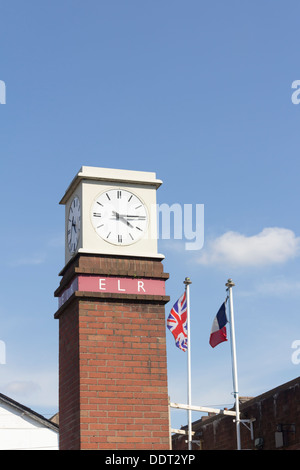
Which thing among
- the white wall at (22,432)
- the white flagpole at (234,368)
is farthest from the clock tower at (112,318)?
the white wall at (22,432)

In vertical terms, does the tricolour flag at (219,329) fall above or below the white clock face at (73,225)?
above

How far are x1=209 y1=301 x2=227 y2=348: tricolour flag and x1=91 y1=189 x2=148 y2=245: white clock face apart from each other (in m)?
12.2

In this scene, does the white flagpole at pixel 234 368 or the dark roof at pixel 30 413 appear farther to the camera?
the dark roof at pixel 30 413

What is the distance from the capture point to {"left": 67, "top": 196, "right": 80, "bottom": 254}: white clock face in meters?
11.3

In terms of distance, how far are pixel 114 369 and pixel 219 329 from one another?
12.9 meters

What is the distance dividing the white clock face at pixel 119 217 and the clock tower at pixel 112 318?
0.01 meters

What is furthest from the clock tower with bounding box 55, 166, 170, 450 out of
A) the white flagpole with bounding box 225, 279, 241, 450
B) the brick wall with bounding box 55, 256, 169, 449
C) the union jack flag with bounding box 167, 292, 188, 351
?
the union jack flag with bounding box 167, 292, 188, 351

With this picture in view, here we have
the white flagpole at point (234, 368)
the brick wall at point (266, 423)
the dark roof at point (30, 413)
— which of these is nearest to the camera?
the brick wall at point (266, 423)

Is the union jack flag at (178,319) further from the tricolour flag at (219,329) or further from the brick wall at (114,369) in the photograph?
the brick wall at (114,369)

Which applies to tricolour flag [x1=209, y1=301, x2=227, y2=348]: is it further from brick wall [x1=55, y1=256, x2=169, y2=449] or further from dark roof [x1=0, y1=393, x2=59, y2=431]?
brick wall [x1=55, y1=256, x2=169, y2=449]

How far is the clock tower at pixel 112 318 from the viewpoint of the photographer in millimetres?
10242

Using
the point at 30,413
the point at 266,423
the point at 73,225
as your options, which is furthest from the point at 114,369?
the point at 30,413

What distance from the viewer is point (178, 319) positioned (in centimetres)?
2423

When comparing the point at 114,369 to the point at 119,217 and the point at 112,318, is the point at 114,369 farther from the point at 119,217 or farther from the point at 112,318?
the point at 119,217
